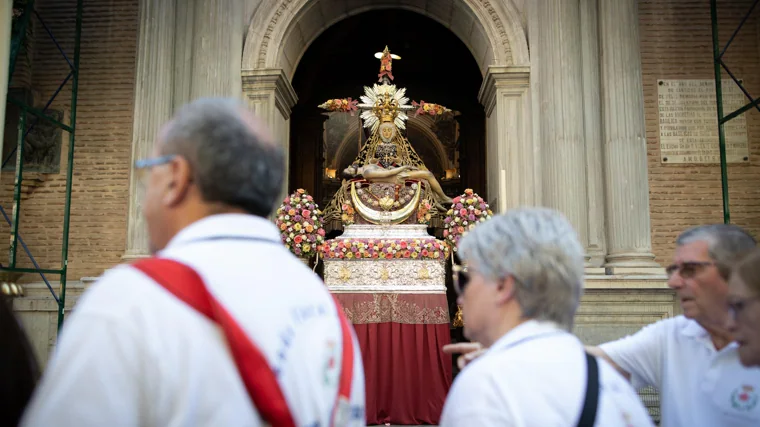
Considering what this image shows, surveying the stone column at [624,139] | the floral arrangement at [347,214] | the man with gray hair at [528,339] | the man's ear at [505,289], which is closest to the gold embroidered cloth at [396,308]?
the floral arrangement at [347,214]

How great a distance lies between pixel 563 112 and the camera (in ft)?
25.5

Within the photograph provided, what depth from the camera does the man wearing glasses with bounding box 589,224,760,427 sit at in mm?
2285

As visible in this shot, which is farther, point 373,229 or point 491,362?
point 373,229

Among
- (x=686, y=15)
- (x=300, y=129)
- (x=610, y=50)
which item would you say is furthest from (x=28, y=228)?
(x=686, y=15)

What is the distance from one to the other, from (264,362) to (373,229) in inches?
252

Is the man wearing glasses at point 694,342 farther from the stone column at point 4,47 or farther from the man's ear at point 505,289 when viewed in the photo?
the stone column at point 4,47

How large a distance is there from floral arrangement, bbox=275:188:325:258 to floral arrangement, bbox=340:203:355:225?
1.54 ft

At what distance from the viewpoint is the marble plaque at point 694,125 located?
26.9ft

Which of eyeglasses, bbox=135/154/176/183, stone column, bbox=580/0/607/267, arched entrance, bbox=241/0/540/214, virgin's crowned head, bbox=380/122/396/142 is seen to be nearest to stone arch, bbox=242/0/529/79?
arched entrance, bbox=241/0/540/214

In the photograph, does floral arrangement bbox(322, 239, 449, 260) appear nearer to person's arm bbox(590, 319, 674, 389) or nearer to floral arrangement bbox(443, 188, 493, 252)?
floral arrangement bbox(443, 188, 493, 252)

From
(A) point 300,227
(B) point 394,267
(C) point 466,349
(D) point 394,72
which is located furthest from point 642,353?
(D) point 394,72

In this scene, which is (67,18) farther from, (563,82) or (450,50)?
(450,50)

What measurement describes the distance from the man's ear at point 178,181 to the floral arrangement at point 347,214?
6.42 meters

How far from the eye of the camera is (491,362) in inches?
58.5
